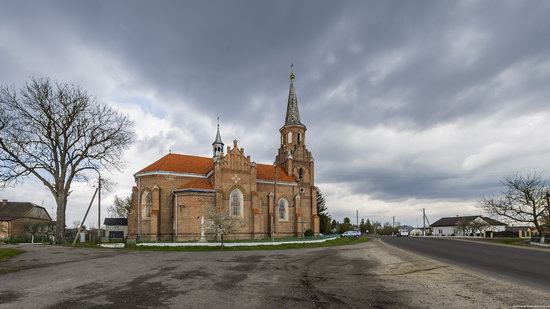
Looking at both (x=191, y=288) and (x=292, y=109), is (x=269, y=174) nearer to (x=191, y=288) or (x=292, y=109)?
(x=292, y=109)

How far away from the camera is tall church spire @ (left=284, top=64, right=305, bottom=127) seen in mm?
54719

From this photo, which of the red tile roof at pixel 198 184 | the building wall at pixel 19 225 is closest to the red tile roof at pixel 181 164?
the red tile roof at pixel 198 184

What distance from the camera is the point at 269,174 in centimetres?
4834

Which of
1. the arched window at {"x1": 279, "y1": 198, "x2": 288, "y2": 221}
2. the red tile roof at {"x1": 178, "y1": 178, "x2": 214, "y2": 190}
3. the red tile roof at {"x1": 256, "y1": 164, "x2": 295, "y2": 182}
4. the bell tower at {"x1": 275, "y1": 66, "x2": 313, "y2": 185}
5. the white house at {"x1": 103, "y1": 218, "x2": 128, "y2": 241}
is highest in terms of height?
the bell tower at {"x1": 275, "y1": 66, "x2": 313, "y2": 185}

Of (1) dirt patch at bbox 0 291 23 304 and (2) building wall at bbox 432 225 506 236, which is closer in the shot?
(1) dirt patch at bbox 0 291 23 304

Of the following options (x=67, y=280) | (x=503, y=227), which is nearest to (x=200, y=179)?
(x=67, y=280)

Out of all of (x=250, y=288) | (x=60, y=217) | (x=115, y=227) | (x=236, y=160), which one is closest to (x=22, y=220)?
(x=115, y=227)

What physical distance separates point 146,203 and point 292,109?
26947mm

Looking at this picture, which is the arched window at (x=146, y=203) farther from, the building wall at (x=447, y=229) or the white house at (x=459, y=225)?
the building wall at (x=447, y=229)

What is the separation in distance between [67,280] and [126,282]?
2.28 metres

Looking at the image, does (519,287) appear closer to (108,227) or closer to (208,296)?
(208,296)

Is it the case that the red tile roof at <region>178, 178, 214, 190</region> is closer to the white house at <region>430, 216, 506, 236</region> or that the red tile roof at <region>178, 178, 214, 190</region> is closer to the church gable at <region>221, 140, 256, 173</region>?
the church gable at <region>221, 140, 256, 173</region>

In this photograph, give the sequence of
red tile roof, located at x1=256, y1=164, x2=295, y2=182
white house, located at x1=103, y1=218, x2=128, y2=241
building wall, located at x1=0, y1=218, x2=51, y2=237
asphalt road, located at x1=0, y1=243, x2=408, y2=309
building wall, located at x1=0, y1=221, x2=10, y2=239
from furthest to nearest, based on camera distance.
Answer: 1. building wall, located at x1=0, y1=218, x2=51, y2=237
2. white house, located at x1=103, y1=218, x2=128, y2=241
3. building wall, located at x1=0, y1=221, x2=10, y2=239
4. red tile roof, located at x1=256, y1=164, x2=295, y2=182
5. asphalt road, located at x1=0, y1=243, x2=408, y2=309

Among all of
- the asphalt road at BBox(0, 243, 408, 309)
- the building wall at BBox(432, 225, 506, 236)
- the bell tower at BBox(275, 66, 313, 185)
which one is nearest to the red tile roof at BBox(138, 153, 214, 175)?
the bell tower at BBox(275, 66, 313, 185)
